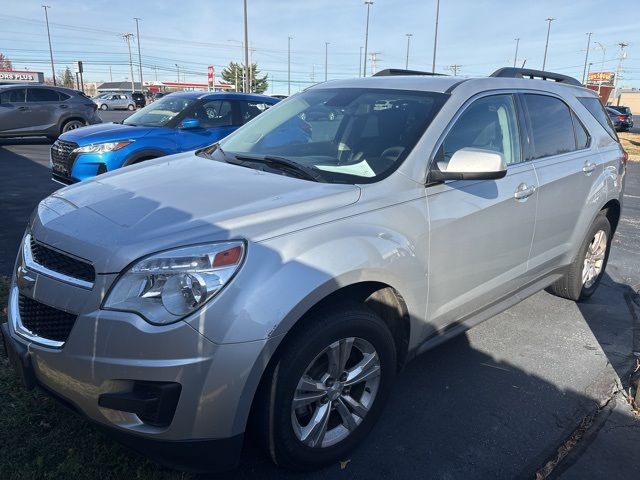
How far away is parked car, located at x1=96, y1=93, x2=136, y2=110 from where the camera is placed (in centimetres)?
5050

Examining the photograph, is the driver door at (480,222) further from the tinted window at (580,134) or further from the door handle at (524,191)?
the tinted window at (580,134)

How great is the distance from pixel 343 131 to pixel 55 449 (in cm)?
236

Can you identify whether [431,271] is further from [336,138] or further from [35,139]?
[35,139]

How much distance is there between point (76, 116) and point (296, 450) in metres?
15.9

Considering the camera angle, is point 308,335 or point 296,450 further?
point 296,450

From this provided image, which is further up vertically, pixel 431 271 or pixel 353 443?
pixel 431 271

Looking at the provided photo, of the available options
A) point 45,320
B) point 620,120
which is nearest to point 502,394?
point 45,320

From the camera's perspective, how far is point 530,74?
4.18 meters

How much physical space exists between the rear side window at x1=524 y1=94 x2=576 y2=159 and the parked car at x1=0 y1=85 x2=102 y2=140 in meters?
15.0

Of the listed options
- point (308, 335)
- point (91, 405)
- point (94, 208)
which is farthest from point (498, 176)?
point (91, 405)

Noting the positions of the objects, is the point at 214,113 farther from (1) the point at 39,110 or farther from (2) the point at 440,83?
(1) the point at 39,110

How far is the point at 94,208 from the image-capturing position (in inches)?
A: 97.5

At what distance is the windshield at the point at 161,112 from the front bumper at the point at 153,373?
6.13m

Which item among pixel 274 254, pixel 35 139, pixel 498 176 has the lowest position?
pixel 35 139
